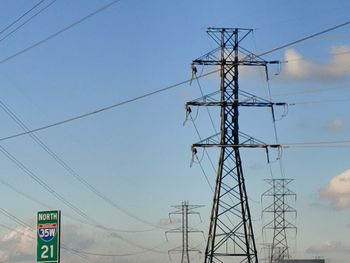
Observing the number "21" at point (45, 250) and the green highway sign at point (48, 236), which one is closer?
the green highway sign at point (48, 236)

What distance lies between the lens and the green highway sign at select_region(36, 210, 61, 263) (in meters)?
35.2

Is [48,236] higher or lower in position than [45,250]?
higher

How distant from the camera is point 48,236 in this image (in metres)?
35.9

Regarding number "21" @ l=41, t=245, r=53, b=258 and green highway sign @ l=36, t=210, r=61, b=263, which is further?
number "21" @ l=41, t=245, r=53, b=258

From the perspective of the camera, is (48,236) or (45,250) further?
(48,236)

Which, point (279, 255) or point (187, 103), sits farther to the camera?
point (279, 255)

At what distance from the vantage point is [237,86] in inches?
2127

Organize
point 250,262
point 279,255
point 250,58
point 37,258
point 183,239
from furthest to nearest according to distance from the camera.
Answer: point 279,255 → point 183,239 → point 250,58 → point 250,262 → point 37,258

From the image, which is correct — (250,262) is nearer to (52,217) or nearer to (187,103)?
(187,103)

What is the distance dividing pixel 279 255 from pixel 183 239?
59.8ft

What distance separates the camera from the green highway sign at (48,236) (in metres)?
35.2

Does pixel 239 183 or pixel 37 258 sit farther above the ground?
pixel 239 183

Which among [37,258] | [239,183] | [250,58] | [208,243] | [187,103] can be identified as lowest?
[37,258]

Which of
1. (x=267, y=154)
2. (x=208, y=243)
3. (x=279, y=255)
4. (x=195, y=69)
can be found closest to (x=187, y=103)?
(x=195, y=69)
